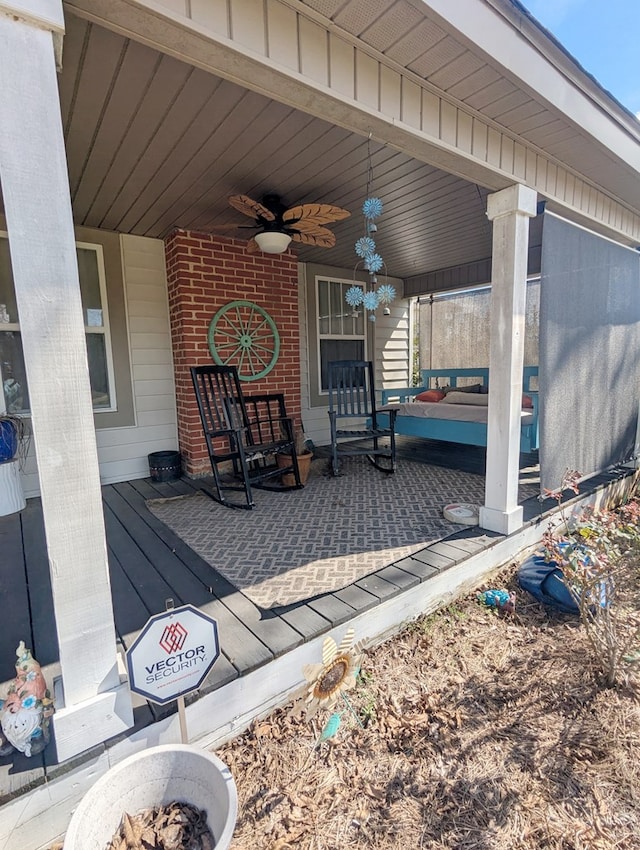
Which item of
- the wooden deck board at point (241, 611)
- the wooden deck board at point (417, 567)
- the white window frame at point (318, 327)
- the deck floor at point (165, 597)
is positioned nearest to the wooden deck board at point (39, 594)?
the deck floor at point (165, 597)

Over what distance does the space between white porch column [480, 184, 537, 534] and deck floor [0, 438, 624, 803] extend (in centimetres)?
24

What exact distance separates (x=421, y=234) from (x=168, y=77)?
9.51ft

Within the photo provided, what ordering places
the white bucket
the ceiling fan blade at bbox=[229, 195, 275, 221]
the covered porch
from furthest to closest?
1. the ceiling fan blade at bbox=[229, 195, 275, 221]
2. the covered porch
3. the white bucket

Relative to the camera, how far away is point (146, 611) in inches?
71.7

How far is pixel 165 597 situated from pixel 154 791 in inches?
35.1

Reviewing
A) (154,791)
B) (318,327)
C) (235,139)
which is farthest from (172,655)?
(318,327)

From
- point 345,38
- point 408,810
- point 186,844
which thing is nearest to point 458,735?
point 408,810

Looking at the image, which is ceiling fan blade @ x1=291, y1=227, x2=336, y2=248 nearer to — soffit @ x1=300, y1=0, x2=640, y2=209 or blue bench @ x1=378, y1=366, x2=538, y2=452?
soffit @ x1=300, y1=0, x2=640, y2=209

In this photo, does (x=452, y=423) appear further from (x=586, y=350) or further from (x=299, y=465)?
(x=299, y=465)

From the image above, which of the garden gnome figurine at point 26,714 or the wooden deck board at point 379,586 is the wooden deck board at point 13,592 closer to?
the garden gnome figurine at point 26,714

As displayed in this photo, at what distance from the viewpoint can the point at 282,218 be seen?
9.75 feet

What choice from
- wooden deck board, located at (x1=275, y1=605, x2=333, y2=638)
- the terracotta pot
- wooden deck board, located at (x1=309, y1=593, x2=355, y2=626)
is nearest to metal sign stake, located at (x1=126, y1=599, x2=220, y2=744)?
wooden deck board, located at (x1=275, y1=605, x2=333, y2=638)

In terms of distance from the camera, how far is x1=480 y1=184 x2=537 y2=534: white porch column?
2363 millimetres

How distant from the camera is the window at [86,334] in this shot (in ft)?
10.7
